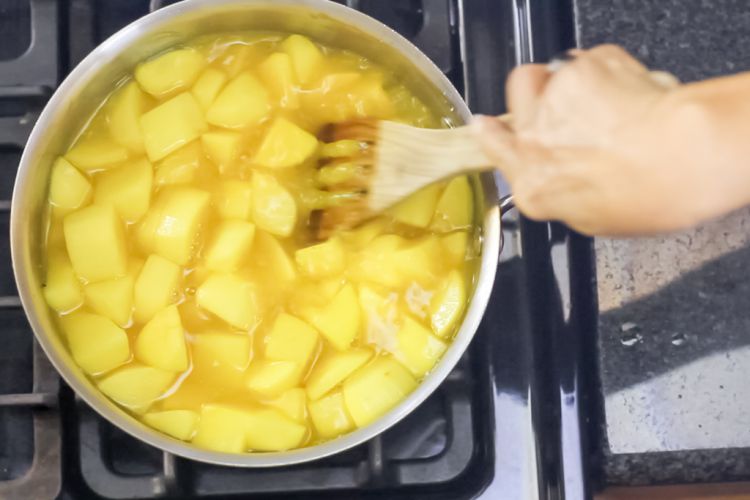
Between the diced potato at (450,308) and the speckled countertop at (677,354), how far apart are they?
174 mm

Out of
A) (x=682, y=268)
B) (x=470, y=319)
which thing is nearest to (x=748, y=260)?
(x=682, y=268)

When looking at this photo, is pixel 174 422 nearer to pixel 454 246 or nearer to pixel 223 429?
pixel 223 429

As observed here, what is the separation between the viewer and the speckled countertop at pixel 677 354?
984mm

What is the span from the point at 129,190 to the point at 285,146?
0.20 m

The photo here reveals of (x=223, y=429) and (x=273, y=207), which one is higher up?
(x=273, y=207)

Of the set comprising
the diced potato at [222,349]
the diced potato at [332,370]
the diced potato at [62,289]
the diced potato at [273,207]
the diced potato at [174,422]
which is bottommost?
the diced potato at [174,422]

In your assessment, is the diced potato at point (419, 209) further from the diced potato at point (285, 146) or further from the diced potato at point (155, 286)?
the diced potato at point (155, 286)

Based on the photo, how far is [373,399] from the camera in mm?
1012

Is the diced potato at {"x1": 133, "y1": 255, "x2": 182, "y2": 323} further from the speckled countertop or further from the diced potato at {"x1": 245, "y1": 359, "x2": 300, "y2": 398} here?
the speckled countertop

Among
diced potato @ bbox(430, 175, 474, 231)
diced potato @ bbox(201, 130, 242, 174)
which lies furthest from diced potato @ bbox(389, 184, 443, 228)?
diced potato @ bbox(201, 130, 242, 174)

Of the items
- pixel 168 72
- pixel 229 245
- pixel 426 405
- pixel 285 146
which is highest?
pixel 168 72

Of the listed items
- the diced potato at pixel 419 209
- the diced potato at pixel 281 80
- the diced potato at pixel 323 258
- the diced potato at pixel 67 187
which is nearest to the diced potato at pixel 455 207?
the diced potato at pixel 419 209

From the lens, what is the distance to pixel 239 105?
106 centimetres

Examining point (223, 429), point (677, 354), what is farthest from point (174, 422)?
point (677, 354)
